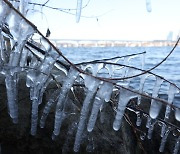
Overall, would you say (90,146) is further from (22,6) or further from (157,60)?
(157,60)

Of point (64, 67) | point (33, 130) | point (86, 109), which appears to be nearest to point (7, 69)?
point (64, 67)

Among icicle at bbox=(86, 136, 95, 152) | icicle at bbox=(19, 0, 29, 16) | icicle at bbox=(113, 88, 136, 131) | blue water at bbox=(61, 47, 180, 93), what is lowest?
blue water at bbox=(61, 47, 180, 93)

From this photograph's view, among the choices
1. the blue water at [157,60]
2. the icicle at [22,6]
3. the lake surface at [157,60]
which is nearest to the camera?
the icicle at [22,6]

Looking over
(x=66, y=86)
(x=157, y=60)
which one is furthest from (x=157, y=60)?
(x=66, y=86)

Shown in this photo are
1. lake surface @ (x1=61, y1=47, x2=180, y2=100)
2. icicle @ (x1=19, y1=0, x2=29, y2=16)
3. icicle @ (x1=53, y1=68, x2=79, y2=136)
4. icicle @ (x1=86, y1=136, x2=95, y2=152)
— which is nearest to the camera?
icicle @ (x1=53, y1=68, x2=79, y2=136)

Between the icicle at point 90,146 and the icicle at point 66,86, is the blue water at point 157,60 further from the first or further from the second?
the icicle at point 66,86

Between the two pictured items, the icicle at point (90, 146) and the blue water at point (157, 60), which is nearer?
the icicle at point (90, 146)

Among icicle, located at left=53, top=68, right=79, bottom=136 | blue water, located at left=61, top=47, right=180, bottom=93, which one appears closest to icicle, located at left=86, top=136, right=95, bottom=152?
icicle, located at left=53, top=68, right=79, bottom=136

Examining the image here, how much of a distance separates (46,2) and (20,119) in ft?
4.26

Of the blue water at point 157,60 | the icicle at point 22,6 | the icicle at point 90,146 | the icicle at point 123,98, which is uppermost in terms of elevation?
the icicle at point 22,6

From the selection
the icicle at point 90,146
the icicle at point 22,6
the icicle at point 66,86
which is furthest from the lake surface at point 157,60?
the icicle at point 66,86

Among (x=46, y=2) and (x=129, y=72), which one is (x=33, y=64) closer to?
(x=46, y=2)

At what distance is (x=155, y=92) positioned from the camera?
213 centimetres

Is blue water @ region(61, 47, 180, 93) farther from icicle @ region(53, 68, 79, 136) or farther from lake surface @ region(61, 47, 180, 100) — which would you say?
icicle @ region(53, 68, 79, 136)
